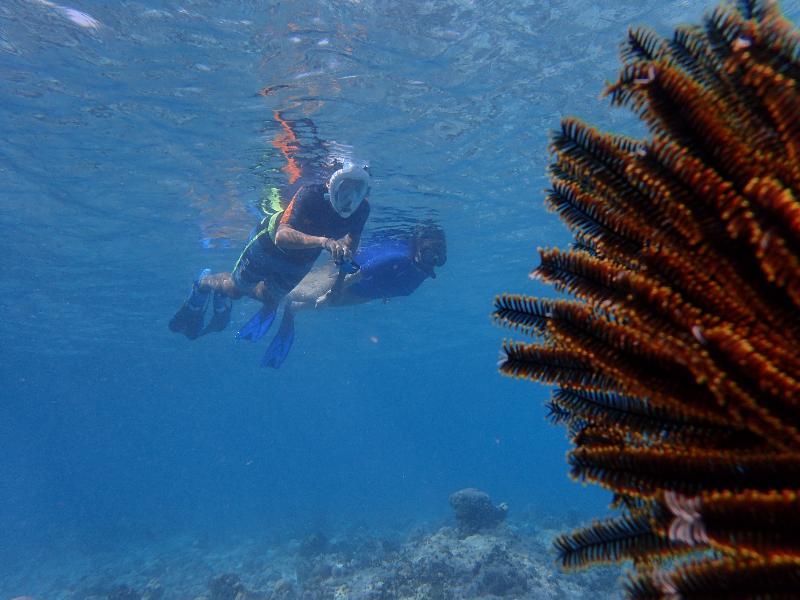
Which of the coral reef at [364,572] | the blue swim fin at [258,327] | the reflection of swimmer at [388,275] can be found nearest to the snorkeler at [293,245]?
the blue swim fin at [258,327]

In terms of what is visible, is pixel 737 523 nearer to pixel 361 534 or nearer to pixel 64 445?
pixel 361 534

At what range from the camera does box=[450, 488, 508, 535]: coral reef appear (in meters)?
18.0

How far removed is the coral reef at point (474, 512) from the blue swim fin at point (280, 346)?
9245mm

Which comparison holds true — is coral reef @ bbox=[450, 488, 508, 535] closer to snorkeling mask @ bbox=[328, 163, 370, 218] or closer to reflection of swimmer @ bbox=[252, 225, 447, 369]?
reflection of swimmer @ bbox=[252, 225, 447, 369]

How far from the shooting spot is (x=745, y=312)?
1557mm

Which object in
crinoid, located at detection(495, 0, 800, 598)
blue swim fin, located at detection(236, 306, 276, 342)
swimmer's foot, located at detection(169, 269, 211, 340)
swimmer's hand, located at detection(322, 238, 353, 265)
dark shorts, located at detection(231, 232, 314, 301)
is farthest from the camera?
swimmer's foot, located at detection(169, 269, 211, 340)

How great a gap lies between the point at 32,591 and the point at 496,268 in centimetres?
3557

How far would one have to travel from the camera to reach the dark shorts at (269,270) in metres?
13.2

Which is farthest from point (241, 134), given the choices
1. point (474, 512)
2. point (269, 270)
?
point (474, 512)

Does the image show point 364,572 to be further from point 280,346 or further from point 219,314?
point 219,314

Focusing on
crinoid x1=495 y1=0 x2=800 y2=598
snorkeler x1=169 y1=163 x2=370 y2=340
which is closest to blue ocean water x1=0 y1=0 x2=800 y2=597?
snorkeler x1=169 y1=163 x2=370 y2=340

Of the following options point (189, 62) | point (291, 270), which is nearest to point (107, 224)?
point (189, 62)

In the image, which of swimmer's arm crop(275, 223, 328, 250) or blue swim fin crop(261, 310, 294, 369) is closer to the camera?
swimmer's arm crop(275, 223, 328, 250)

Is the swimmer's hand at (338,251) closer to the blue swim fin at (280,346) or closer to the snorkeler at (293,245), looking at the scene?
the snorkeler at (293,245)
